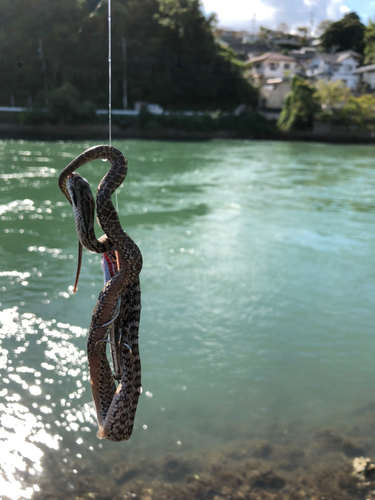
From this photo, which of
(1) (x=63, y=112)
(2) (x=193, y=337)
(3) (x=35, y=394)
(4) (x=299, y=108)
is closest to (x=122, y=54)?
(1) (x=63, y=112)

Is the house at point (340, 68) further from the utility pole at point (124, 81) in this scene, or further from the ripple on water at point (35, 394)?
the ripple on water at point (35, 394)

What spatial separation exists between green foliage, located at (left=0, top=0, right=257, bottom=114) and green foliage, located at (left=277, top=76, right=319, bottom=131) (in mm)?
10678

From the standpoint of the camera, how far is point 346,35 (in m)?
78.1

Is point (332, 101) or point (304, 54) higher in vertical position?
point (304, 54)

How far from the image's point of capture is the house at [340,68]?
66000 mm

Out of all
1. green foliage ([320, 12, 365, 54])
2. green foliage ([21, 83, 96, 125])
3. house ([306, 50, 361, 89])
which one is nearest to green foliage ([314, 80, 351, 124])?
house ([306, 50, 361, 89])

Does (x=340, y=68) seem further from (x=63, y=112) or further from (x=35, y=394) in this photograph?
(x=35, y=394)

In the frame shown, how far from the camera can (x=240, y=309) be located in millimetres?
9086

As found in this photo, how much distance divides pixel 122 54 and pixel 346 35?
41505 millimetres

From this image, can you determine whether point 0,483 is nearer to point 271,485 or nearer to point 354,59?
point 271,485

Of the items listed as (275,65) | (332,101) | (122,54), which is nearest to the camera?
(332,101)

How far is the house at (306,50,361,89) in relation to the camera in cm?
6600

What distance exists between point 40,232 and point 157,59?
53.0 m

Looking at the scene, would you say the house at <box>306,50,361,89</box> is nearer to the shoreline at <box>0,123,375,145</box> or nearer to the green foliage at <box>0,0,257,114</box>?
the green foliage at <box>0,0,257,114</box>
